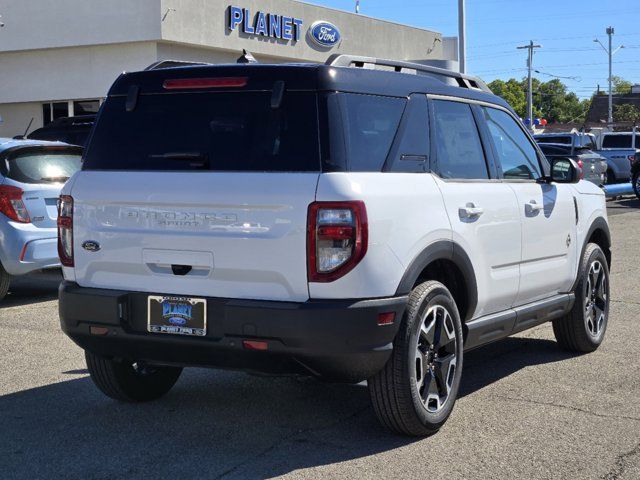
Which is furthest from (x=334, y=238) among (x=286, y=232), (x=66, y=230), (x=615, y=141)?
(x=615, y=141)

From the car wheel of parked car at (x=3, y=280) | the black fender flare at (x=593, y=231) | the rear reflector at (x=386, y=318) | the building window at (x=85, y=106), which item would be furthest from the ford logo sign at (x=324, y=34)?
the rear reflector at (x=386, y=318)

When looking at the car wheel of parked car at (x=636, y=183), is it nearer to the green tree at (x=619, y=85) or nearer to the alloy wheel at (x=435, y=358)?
the alloy wheel at (x=435, y=358)

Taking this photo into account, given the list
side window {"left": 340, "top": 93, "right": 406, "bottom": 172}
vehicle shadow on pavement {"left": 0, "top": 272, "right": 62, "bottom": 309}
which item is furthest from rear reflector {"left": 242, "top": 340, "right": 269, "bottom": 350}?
vehicle shadow on pavement {"left": 0, "top": 272, "right": 62, "bottom": 309}

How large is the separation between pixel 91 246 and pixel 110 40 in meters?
26.2

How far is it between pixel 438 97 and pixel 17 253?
5.39m

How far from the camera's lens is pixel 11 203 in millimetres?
9766

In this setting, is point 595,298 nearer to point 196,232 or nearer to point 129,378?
point 129,378

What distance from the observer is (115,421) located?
19.0 ft

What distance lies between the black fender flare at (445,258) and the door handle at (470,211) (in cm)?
21

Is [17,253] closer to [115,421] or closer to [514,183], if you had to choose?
[115,421]

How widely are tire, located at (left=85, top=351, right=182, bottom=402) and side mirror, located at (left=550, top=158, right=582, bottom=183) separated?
9.65ft

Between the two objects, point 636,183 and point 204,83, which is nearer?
point 204,83

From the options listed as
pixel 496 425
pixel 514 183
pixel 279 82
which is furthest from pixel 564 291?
pixel 279 82

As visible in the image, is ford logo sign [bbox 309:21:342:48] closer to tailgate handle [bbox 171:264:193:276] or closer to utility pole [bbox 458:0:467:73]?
utility pole [bbox 458:0:467:73]
